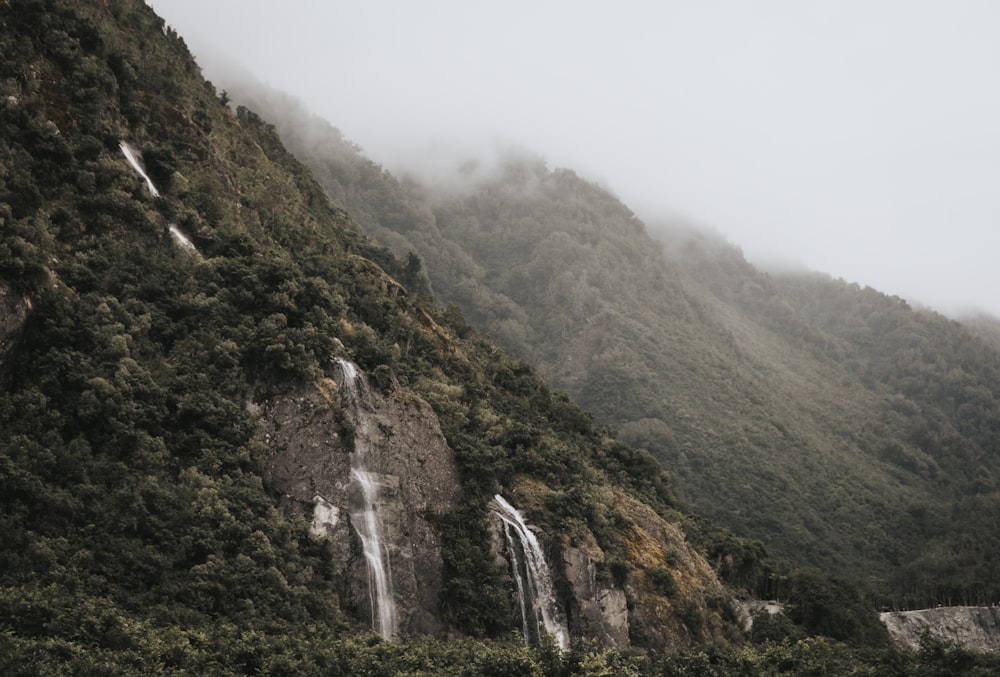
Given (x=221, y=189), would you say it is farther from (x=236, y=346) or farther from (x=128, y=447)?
(x=128, y=447)

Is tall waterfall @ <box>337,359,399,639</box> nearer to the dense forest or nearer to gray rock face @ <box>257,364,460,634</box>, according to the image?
gray rock face @ <box>257,364,460,634</box>

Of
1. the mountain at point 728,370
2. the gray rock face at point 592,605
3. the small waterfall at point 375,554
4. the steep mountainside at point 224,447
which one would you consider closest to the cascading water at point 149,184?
the steep mountainside at point 224,447

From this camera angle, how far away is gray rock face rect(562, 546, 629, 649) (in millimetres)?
40375

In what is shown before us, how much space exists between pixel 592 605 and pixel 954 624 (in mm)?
57356

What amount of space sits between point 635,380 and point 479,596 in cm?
8411

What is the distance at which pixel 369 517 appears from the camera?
35.1 m

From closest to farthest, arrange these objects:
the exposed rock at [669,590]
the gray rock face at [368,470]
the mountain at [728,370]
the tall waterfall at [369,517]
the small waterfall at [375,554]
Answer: the gray rock face at [368,470] → the small waterfall at [375,554] → the tall waterfall at [369,517] → the exposed rock at [669,590] → the mountain at [728,370]

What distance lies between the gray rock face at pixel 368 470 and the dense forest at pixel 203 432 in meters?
0.51

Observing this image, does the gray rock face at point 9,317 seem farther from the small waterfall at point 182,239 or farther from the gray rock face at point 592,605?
the gray rock face at point 592,605

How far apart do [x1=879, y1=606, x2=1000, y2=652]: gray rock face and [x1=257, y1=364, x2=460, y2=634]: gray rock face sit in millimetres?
51786

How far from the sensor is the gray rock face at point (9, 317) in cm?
2612

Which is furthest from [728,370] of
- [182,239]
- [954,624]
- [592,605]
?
[182,239]

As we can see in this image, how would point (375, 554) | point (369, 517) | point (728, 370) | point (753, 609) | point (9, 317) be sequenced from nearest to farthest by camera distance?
point (9, 317) < point (375, 554) < point (369, 517) < point (753, 609) < point (728, 370)

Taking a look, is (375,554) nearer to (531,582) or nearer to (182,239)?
(531,582)
